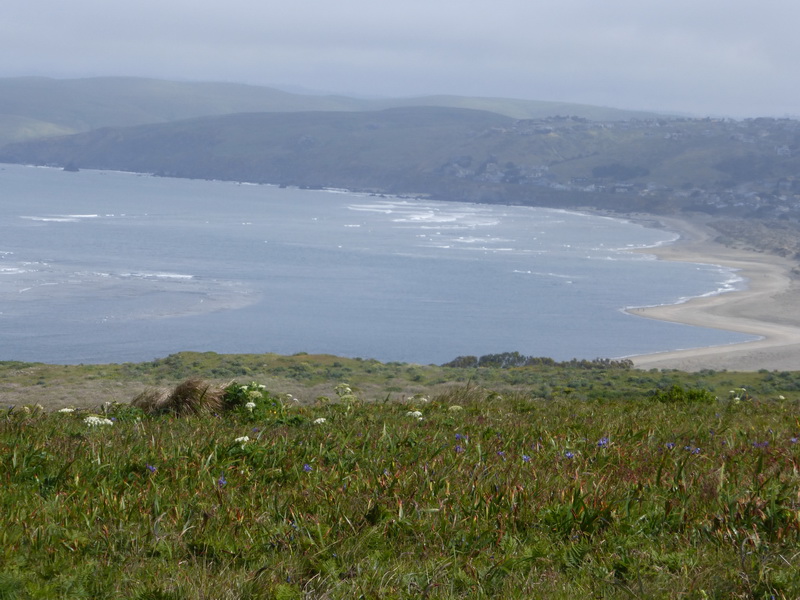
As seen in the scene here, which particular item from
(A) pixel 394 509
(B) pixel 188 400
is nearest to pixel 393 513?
(A) pixel 394 509

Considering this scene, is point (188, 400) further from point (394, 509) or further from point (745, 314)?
point (745, 314)

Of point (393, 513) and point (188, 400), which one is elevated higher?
point (393, 513)

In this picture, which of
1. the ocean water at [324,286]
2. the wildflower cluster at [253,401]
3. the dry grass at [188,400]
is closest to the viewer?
the wildflower cluster at [253,401]

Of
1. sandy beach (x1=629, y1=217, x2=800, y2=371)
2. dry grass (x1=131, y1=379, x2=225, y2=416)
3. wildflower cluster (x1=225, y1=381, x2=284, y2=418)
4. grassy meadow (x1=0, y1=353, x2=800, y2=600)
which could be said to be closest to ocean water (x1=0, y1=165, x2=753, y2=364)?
sandy beach (x1=629, y1=217, x2=800, y2=371)

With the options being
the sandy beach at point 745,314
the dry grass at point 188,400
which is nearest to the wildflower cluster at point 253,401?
the dry grass at point 188,400

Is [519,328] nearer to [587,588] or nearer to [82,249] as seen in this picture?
[82,249]

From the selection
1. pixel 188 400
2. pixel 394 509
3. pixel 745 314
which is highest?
pixel 394 509

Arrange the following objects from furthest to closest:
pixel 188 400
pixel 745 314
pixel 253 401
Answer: pixel 745 314 < pixel 188 400 < pixel 253 401

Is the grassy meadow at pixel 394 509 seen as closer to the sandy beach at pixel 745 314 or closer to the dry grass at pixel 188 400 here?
the dry grass at pixel 188 400
